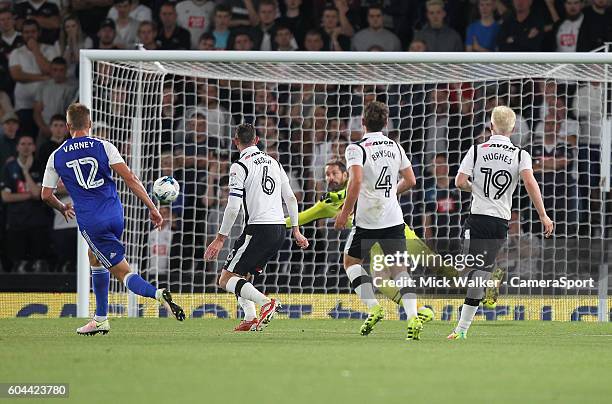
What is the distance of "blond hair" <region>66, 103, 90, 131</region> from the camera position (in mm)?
10664

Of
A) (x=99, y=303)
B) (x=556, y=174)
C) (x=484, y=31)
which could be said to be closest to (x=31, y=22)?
(x=484, y=31)

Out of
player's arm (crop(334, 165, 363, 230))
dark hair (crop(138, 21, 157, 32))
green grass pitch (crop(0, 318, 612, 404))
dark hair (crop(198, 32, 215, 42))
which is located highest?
dark hair (crop(138, 21, 157, 32))

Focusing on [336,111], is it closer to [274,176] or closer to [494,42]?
[494,42]

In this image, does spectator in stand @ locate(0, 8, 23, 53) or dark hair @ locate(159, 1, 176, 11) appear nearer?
dark hair @ locate(159, 1, 176, 11)

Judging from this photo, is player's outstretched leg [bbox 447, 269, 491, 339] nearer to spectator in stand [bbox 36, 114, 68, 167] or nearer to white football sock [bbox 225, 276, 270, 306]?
white football sock [bbox 225, 276, 270, 306]

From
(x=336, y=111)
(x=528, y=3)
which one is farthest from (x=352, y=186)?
(x=528, y=3)

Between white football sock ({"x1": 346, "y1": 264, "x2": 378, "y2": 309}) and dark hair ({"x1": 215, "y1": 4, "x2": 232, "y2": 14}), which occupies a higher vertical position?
dark hair ({"x1": 215, "y1": 4, "x2": 232, "y2": 14})

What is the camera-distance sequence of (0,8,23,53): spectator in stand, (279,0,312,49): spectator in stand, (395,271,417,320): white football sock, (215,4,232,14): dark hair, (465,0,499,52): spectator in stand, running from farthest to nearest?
(0,8,23,53): spectator in stand → (215,4,232,14): dark hair → (279,0,312,49): spectator in stand → (465,0,499,52): spectator in stand → (395,271,417,320): white football sock

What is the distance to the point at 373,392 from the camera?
256 inches

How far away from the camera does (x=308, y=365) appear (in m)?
8.02

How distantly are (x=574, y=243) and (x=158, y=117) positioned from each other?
5.57m

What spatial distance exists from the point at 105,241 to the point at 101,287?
1.97ft

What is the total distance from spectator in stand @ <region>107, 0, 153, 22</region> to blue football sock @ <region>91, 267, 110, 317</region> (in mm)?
7890

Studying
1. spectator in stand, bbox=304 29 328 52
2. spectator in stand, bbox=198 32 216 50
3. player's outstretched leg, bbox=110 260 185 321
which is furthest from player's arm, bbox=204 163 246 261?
spectator in stand, bbox=198 32 216 50
